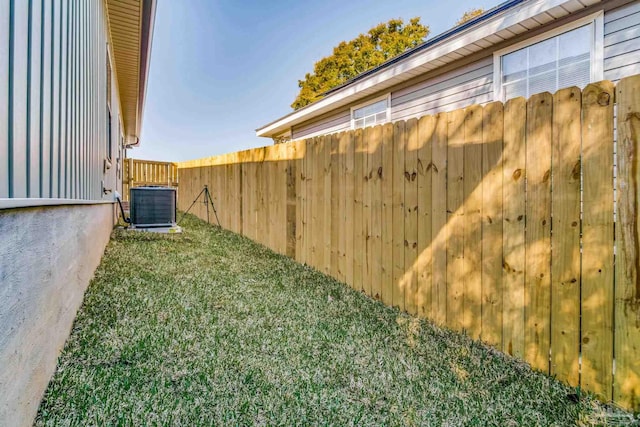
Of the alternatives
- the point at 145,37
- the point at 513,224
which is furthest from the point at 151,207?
the point at 513,224

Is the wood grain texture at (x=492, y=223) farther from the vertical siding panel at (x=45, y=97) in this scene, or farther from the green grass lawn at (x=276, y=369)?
the vertical siding panel at (x=45, y=97)

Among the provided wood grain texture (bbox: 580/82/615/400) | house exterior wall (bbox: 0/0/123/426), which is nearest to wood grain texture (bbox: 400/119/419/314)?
wood grain texture (bbox: 580/82/615/400)

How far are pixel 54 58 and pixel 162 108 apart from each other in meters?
15.1

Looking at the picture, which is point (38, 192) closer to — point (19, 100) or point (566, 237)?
point (19, 100)

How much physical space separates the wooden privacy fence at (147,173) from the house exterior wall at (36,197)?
33.8 feet

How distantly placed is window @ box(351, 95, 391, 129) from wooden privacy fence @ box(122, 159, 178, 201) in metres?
7.09

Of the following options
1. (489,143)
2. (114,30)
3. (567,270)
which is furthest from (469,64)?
(114,30)

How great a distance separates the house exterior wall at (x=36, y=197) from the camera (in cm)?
109

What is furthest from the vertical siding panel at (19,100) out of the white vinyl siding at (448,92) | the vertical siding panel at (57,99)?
the white vinyl siding at (448,92)

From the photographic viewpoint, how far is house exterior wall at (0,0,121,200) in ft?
3.83

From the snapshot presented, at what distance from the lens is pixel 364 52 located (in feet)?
66.9

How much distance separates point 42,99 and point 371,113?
6373 millimetres

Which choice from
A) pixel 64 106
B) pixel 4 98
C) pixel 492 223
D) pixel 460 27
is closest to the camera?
pixel 4 98

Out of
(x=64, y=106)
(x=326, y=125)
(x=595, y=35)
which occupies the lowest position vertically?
(x=64, y=106)
